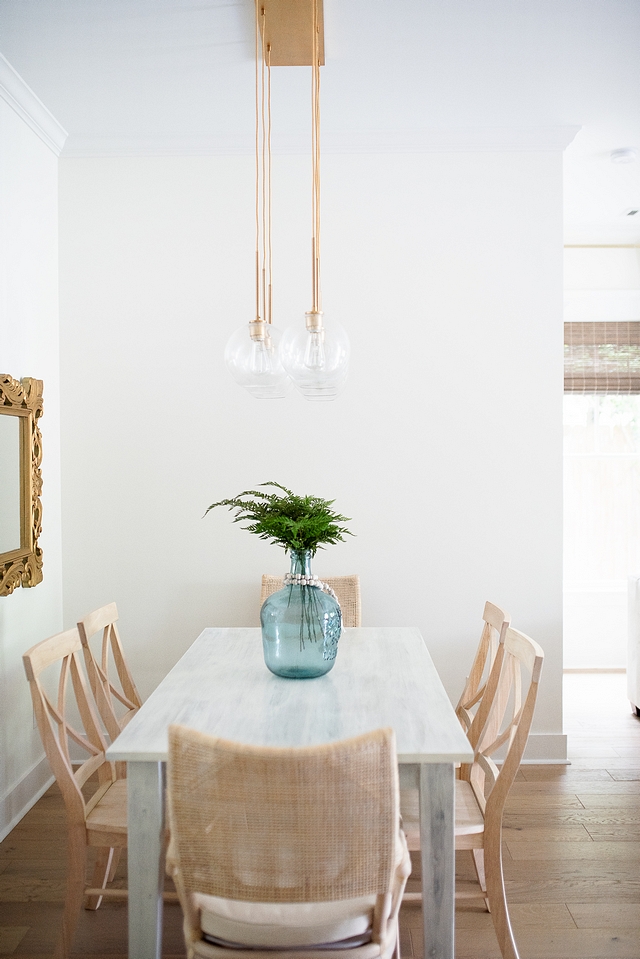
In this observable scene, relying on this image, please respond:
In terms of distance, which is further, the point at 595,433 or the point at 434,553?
the point at 595,433

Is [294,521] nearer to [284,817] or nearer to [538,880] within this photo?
[284,817]

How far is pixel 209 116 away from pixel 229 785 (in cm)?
289

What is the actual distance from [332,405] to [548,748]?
1.89m

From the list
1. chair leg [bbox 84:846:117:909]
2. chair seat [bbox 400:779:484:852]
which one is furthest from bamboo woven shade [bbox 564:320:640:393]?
chair leg [bbox 84:846:117:909]

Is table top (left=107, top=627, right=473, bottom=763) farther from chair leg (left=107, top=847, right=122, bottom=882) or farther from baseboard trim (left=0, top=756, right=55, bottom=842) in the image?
baseboard trim (left=0, top=756, right=55, bottom=842)

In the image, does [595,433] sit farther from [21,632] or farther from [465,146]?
[21,632]

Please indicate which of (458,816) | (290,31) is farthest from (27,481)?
(458,816)

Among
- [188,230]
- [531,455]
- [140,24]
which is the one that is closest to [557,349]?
[531,455]

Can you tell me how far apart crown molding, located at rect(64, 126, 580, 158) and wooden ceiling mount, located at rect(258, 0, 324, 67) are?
2.23 ft

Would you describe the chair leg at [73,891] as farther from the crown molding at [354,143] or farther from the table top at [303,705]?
the crown molding at [354,143]

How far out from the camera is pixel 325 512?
2.13 meters

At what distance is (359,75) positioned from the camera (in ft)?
9.62

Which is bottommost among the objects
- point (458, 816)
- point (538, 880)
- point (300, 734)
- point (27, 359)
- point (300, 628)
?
point (538, 880)

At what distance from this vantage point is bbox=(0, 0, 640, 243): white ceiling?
2510 mm
